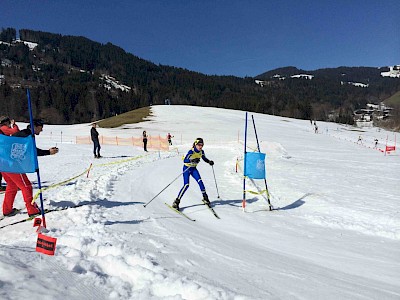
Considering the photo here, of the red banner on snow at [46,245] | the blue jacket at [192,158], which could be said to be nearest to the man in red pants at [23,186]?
the red banner on snow at [46,245]

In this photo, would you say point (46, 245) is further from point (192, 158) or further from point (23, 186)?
point (192, 158)

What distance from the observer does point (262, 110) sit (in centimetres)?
13288

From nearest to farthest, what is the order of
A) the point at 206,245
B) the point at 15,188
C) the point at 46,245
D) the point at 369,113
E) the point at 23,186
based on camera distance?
the point at 46,245 < the point at 206,245 < the point at 23,186 < the point at 15,188 < the point at 369,113

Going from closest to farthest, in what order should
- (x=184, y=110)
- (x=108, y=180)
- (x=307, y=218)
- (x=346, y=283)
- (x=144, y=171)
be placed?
1. (x=346, y=283)
2. (x=307, y=218)
3. (x=108, y=180)
4. (x=144, y=171)
5. (x=184, y=110)

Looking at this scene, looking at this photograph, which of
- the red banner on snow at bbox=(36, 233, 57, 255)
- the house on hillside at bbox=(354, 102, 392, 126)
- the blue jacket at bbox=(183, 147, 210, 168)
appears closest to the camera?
the red banner on snow at bbox=(36, 233, 57, 255)

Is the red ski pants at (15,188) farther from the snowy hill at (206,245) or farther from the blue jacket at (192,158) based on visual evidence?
the blue jacket at (192,158)

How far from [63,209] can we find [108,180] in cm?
410

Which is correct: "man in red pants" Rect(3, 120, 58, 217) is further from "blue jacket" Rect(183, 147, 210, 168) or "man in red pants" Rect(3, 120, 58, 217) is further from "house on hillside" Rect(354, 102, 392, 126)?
"house on hillside" Rect(354, 102, 392, 126)

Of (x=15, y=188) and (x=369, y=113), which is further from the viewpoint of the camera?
(x=369, y=113)

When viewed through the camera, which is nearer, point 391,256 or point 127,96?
point 391,256

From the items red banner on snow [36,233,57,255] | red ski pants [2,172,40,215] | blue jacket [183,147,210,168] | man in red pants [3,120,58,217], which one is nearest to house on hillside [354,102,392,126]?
blue jacket [183,147,210,168]

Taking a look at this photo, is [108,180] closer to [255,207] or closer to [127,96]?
[255,207]

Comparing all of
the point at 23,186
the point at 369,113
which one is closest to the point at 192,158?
the point at 23,186

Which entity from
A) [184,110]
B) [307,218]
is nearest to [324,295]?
A: [307,218]
